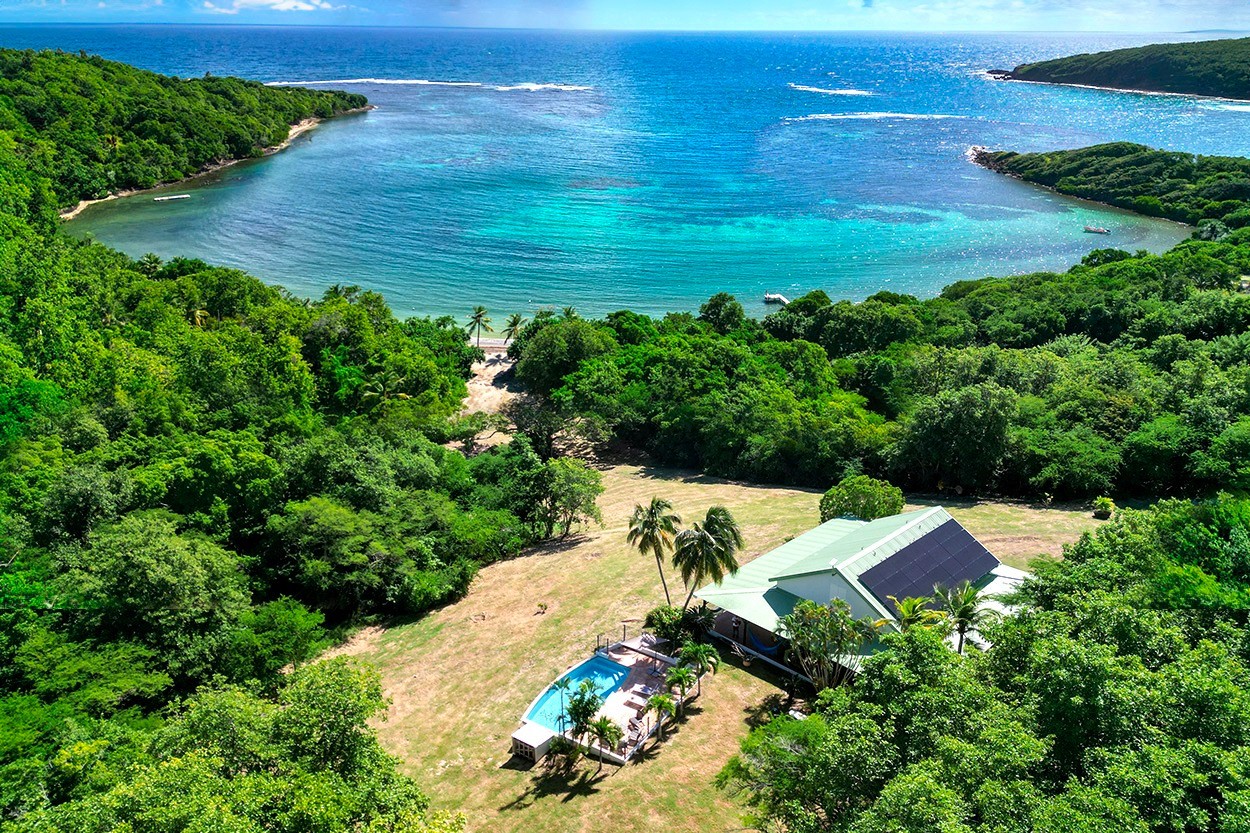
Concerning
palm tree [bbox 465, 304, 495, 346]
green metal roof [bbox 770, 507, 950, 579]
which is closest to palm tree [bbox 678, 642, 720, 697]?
green metal roof [bbox 770, 507, 950, 579]

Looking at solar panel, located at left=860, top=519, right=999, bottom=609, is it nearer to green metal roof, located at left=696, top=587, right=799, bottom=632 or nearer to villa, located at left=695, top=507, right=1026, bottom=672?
villa, located at left=695, top=507, right=1026, bottom=672

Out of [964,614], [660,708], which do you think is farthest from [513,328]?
[964,614]

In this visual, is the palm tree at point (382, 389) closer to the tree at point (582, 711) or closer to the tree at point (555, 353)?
the tree at point (555, 353)

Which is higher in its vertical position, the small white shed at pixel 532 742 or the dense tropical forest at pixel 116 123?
the dense tropical forest at pixel 116 123

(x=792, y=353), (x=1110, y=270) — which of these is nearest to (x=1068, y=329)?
(x=1110, y=270)

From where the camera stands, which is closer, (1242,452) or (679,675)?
(679,675)

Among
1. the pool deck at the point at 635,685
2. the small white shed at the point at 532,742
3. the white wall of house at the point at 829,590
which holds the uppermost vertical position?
the white wall of house at the point at 829,590

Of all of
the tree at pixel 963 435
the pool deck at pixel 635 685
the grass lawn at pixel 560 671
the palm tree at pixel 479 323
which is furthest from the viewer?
the palm tree at pixel 479 323

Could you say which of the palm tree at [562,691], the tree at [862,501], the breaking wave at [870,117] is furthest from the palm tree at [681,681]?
the breaking wave at [870,117]

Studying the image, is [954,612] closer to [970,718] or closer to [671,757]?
[970,718]
